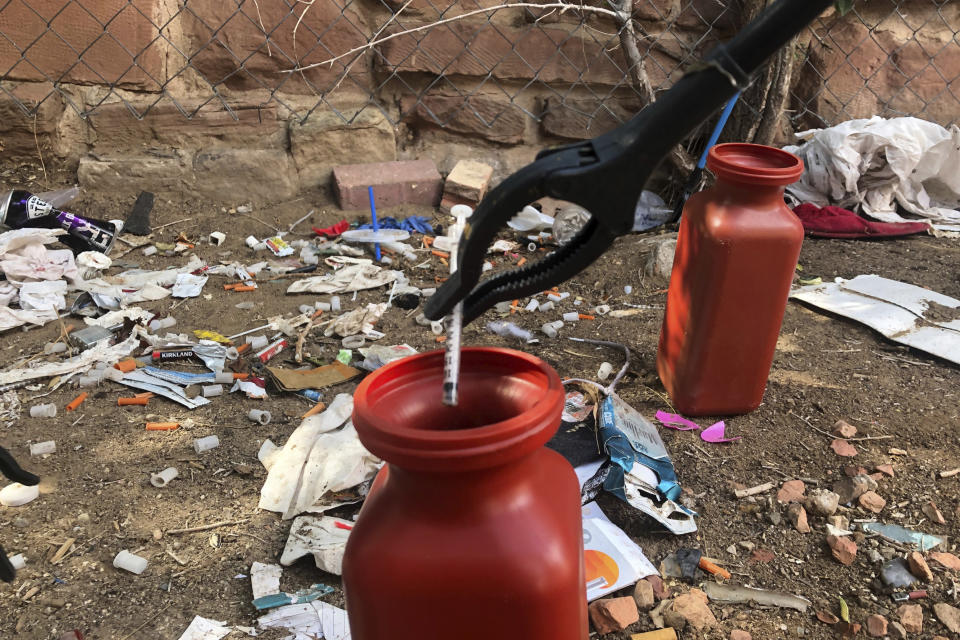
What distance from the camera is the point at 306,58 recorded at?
3066mm

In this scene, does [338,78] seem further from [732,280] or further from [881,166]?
[881,166]

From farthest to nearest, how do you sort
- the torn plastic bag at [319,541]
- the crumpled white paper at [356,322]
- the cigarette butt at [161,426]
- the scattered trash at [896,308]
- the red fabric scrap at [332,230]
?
the red fabric scrap at [332,230] → the crumpled white paper at [356,322] → the scattered trash at [896,308] → the cigarette butt at [161,426] → the torn plastic bag at [319,541]

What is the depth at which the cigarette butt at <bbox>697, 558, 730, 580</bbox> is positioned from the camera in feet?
4.75

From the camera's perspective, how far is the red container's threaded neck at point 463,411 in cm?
75

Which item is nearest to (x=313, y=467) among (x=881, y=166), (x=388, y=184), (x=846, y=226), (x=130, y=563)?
(x=130, y=563)

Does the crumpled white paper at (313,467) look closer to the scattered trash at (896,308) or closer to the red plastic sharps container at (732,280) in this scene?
the red plastic sharps container at (732,280)

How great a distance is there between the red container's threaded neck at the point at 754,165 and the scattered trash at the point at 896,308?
34.1 inches

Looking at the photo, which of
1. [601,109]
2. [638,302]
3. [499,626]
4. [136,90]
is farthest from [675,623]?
[136,90]

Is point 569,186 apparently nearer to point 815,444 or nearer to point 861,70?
point 815,444

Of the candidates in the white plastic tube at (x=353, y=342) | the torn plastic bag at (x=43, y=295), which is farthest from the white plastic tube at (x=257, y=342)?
the torn plastic bag at (x=43, y=295)

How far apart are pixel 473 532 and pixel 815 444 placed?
1343mm

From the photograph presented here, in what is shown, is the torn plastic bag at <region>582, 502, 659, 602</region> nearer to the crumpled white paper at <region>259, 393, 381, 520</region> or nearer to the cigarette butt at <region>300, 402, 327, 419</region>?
the crumpled white paper at <region>259, 393, 381, 520</region>

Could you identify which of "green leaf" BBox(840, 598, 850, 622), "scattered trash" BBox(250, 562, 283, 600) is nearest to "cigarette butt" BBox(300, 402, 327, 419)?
"scattered trash" BBox(250, 562, 283, 600)

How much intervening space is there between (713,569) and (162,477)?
127 cm
